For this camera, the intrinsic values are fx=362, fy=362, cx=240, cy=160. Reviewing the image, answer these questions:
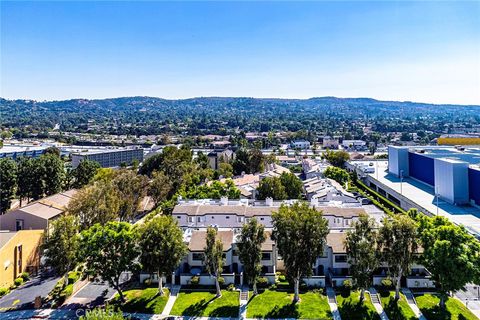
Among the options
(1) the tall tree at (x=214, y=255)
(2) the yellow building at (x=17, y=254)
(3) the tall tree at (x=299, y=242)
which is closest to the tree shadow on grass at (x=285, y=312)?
(3) the tall tree at (x=299, y=242)

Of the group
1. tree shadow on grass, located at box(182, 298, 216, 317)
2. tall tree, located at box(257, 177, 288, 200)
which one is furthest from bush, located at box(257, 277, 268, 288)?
tall tree, located at box(257, 177, 288, 200)

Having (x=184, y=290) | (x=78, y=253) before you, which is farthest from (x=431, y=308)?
(x=78, y=253)

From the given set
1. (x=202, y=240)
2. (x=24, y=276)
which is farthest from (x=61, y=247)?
(x=202, y=240)

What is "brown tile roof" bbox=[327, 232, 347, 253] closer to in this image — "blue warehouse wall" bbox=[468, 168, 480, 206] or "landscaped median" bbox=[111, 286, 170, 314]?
"landscaped median" bbox=[111, 286, 170, 314]

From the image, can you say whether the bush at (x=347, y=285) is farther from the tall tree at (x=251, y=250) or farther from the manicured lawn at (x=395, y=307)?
the tall tree at (x=251, y=250)

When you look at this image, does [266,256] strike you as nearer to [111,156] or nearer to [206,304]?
[206,304]

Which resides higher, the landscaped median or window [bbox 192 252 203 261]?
window [bbox 192 252 203 261]
